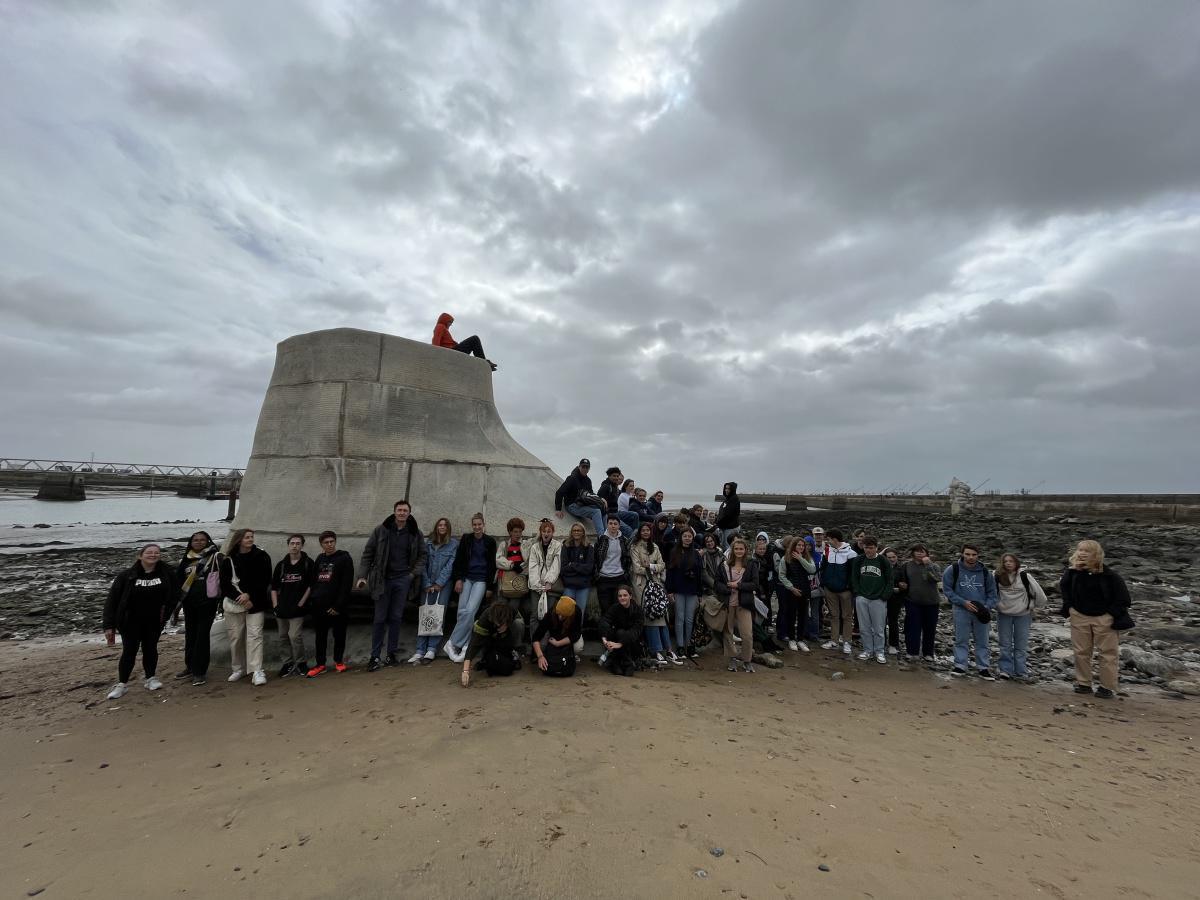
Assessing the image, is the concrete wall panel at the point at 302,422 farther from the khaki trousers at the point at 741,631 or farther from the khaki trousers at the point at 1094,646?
the khaki trousers at the point at 1094,646

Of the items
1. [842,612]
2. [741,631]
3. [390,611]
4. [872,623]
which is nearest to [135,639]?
[390,611]

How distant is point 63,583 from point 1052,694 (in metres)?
22.0

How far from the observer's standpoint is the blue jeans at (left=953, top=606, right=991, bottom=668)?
723 centimetres

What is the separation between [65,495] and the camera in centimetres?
5041

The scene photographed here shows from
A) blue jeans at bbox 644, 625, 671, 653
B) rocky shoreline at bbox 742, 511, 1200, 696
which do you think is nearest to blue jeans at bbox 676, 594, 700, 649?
blue jeans at bbox 644, 625, 671, 653

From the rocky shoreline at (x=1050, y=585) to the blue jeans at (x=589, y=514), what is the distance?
20.1 feet

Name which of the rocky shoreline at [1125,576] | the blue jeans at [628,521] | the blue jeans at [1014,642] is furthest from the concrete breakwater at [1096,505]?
the blue jeans at [628,521]

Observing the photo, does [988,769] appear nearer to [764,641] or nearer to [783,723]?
[783,723]

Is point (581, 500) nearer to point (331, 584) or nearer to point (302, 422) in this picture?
point (331, 584)

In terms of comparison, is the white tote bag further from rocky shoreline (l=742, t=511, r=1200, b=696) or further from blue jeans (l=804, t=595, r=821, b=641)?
rocky shoreline (l=742, t=511, r=1200, b=696)

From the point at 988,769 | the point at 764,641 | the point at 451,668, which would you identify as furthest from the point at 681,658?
the point at 988,769

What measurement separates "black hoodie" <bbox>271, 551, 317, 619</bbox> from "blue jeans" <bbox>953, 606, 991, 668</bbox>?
857 centimetres

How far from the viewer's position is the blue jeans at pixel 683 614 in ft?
24.7

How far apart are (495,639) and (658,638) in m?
2.37
